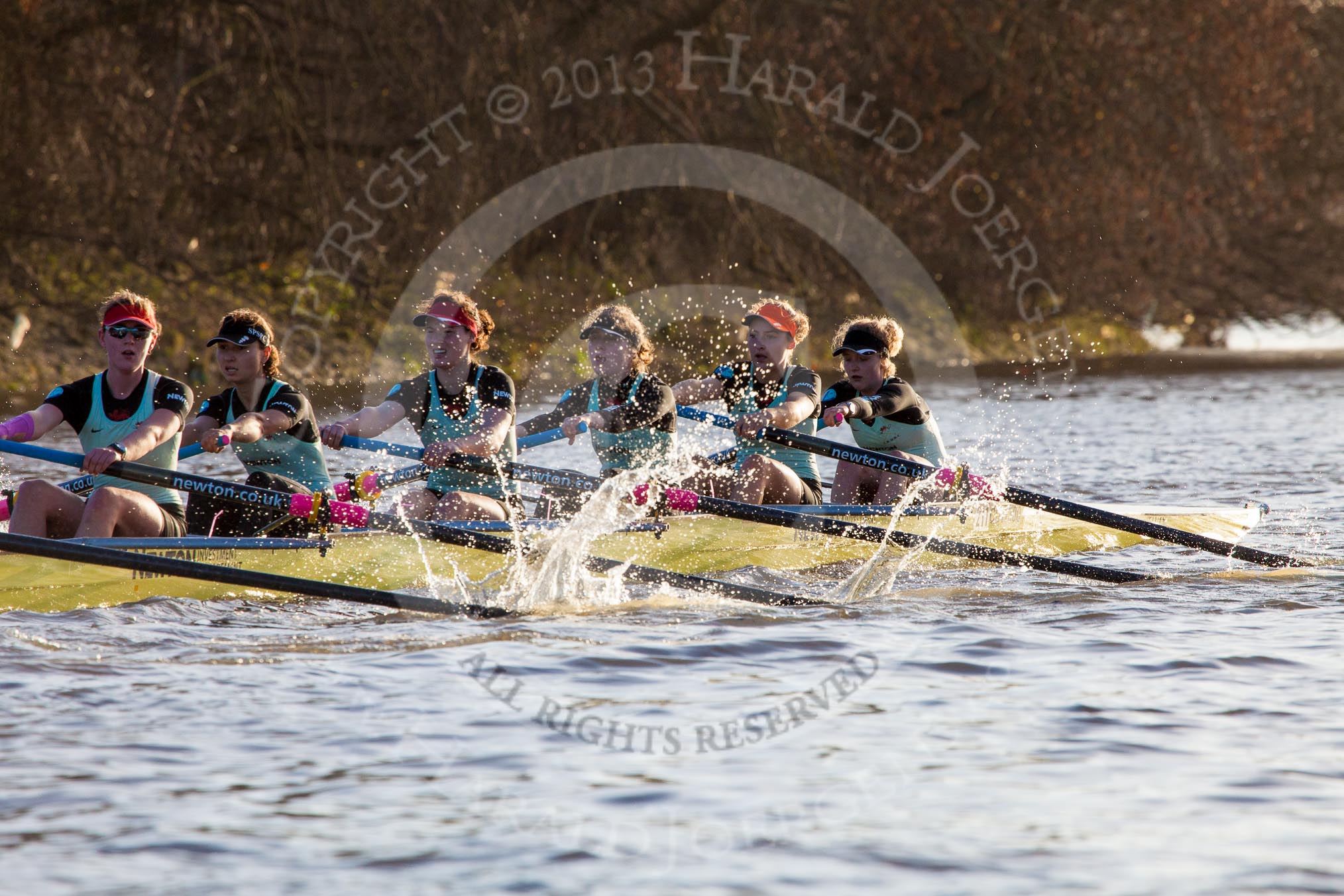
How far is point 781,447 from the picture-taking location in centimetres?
908

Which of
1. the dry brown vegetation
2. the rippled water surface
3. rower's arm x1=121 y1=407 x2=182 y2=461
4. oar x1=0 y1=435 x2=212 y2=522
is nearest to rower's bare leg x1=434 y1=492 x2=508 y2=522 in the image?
the rippled water surface

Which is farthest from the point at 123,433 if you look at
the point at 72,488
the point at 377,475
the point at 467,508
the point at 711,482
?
the point at 711,482

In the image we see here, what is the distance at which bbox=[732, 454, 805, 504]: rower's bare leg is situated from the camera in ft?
28.4

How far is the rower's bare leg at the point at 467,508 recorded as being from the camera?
7809 millimetres

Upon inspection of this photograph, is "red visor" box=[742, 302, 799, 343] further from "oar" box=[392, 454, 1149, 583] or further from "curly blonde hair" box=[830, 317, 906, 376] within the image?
"oar" box=[392, 454, 1149, 583]

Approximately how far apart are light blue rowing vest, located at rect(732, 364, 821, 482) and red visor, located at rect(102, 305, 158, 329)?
130 inches

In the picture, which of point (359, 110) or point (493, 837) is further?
point (359, 110)

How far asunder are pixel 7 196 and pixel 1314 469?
1463cm

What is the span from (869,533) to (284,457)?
2875mm

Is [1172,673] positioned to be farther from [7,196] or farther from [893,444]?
[7,196]

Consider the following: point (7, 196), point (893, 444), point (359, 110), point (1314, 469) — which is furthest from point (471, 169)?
point (893, 444)

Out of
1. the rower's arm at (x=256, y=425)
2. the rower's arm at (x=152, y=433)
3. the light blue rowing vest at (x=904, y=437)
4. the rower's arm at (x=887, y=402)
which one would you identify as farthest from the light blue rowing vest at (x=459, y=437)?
the light blue rowing vest at (x=904, y=437)

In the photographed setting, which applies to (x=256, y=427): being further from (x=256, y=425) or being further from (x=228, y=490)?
(x=228, y=490)

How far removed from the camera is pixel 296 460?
7.65 m
